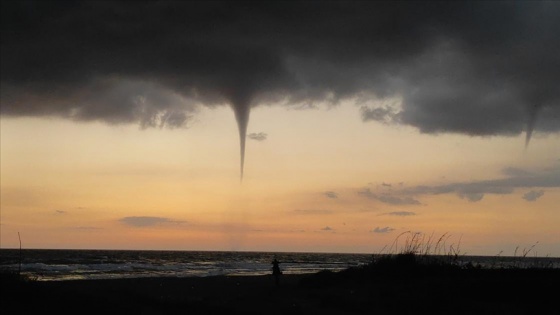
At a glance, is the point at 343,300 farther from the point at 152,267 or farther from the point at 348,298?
the point at 152,267

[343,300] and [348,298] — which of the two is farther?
[348,298]

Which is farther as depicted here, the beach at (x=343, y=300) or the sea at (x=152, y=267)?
the sea at (x=152, y=267)

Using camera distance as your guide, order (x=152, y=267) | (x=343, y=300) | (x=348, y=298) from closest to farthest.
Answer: (x=343, y=300), (x=348, y=298), (x=152, y=267)

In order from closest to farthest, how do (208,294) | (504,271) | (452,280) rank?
(452,280), (208,294), (504,271)

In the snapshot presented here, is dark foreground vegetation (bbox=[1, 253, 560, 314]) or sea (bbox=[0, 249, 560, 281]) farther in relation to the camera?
sea (bbox=[0, 249, 560, 281])

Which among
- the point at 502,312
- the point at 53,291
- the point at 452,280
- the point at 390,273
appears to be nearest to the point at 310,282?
the point at 390,273

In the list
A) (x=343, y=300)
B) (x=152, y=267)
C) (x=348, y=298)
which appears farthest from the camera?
(x=152, y=267)

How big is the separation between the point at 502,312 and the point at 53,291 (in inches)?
437

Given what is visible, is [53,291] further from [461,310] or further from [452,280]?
[452,280]

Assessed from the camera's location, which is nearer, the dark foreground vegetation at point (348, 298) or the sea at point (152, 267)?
the dark foreground vegetation at point (348, 298)

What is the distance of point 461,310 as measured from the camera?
14398mm

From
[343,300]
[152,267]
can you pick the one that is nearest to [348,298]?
[343,300]

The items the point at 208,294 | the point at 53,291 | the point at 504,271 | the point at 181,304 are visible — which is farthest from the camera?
the point at 504,271

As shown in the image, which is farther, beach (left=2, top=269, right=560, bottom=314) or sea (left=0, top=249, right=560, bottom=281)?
sea (left=0, top=249, right=560, bottom=281)
